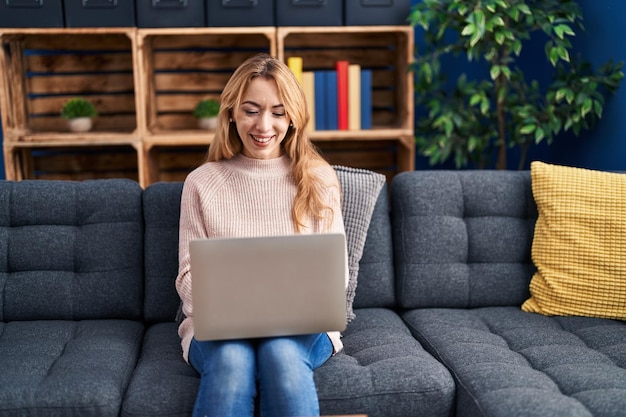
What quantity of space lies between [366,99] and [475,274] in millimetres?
1210

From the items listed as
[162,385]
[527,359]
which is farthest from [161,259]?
[527,359]

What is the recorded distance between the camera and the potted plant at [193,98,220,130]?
3.02 m

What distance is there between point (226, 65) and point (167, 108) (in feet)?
1.10

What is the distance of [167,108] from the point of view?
3230mm

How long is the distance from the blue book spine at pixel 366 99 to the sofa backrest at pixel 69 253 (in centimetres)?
130

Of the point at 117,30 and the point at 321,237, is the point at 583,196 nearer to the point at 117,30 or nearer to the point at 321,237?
the point at 321,237

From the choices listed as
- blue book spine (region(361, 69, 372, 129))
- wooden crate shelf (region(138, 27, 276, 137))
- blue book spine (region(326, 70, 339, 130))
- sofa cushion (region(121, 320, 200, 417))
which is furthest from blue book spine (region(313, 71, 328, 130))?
sofa cushion (region(121, 320, 200, 417))

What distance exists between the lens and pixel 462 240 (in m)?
1.98

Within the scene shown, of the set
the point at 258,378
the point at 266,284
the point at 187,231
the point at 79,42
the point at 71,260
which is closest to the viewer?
the point at 266,284

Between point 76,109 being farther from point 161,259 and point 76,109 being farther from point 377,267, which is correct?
point 377,267

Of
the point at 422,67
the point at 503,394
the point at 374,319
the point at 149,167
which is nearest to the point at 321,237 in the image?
the point at 503,394

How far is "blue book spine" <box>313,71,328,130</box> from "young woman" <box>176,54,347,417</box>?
1081 millimetres

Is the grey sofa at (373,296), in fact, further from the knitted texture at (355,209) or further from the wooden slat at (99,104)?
the wooden slat at (99,104)

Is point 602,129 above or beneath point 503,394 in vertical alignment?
above
